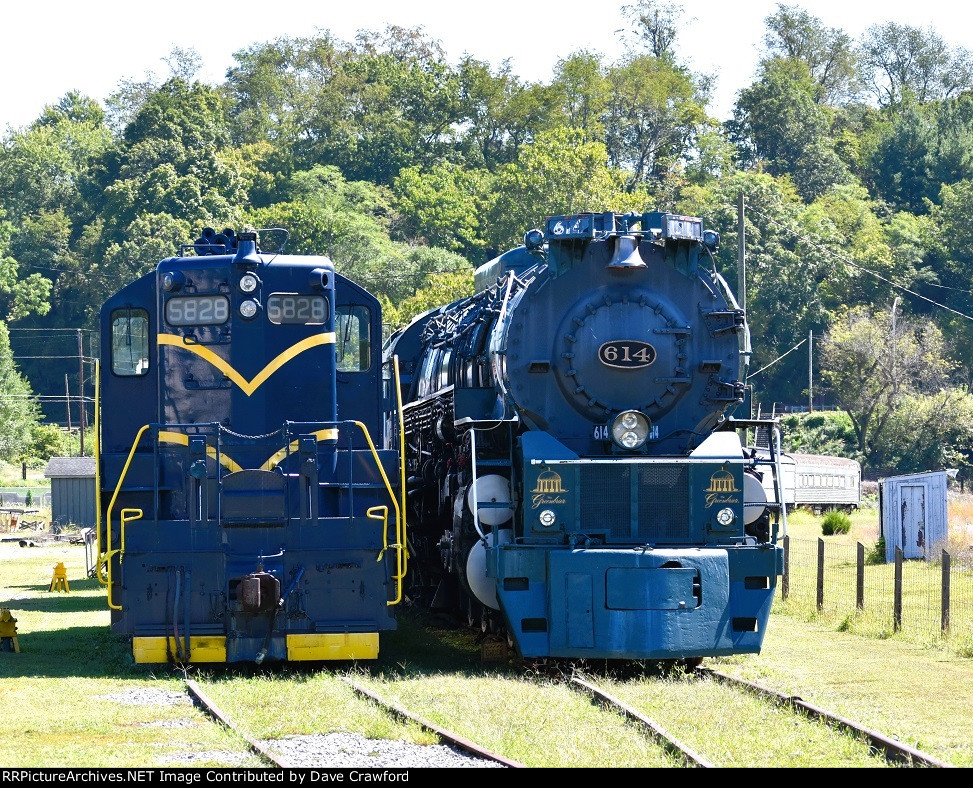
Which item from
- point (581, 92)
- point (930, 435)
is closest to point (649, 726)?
point (930, 435)

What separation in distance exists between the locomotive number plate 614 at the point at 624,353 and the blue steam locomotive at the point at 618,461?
0.01 metres

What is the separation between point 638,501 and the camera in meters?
14.4

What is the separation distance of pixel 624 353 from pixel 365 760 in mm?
5770

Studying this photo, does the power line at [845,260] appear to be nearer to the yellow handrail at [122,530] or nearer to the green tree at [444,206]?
the green tree at [444,206]

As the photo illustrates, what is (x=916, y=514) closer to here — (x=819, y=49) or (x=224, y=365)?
(x=224, y=365)

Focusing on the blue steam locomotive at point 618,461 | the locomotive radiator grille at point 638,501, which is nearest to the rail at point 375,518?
the blue steam locomotive at point 618,461

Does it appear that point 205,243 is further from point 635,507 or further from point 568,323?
point 635,507

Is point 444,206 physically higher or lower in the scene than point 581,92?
lower

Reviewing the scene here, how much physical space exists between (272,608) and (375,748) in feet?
12.4

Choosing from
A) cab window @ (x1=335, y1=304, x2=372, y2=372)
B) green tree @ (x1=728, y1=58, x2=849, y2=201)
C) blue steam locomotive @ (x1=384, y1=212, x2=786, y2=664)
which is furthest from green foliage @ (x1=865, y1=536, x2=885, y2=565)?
green tree @ (x1=728, y1=58, x2=849, y2=201)

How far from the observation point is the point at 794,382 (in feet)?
278

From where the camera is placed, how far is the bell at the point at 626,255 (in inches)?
572

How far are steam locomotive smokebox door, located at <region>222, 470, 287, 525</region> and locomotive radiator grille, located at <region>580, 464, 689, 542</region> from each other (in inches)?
117

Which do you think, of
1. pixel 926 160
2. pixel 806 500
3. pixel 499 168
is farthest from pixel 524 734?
pixel 926 160
